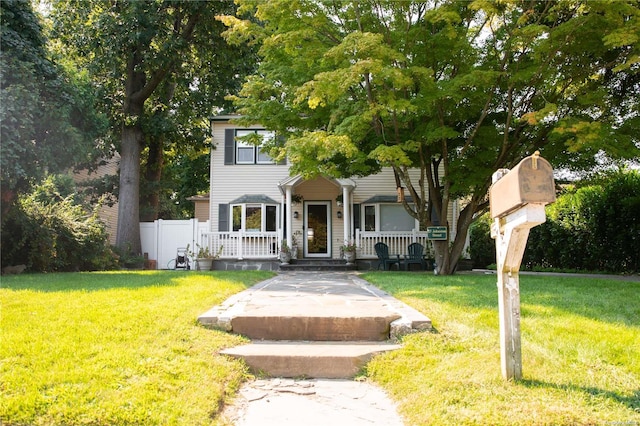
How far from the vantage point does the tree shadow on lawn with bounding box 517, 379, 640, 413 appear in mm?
2682

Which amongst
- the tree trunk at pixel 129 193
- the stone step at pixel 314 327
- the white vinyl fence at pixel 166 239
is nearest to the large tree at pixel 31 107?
the tree trunk at pixel 129 193

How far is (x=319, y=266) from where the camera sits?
47.7ft

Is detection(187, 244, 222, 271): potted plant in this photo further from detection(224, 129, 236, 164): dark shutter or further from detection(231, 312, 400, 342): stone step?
detection(231, 312, 400, 342): stone step

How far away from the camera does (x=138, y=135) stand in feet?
54.9

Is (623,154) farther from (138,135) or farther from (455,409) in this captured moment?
(138,135)

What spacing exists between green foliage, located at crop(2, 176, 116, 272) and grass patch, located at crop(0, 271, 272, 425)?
6513mm

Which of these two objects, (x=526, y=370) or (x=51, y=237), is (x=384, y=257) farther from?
(x=526, y=370)

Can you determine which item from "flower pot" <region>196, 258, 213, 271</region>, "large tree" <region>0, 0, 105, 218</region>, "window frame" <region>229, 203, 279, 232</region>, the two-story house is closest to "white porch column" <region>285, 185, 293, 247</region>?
the two-story house

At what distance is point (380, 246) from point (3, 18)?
11.2m

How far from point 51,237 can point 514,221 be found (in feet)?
37.2

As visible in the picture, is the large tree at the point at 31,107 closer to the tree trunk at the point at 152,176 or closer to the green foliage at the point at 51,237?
the green foliage at the point at 51,237

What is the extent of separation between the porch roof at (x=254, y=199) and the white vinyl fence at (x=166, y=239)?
4.89ft

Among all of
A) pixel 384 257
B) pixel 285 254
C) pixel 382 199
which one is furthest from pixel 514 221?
pixel 382 199

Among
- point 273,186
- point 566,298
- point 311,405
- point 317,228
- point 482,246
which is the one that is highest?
point 273,186
